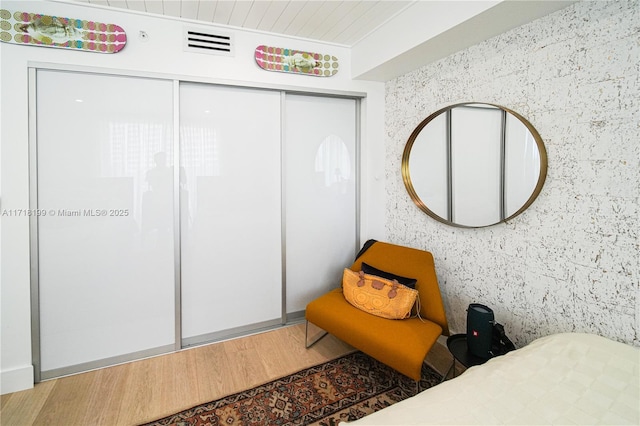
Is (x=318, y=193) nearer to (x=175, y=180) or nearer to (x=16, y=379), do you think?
(x=175, y=180)

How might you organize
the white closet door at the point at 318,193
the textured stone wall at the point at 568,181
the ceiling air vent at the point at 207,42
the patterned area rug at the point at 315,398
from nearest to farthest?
the textured stone wall at the point at 568,181 < the patterned area rug at the point at 315,398 < the ceiling air vent at the point at 207,42 < the white closet door at the point at 318,193

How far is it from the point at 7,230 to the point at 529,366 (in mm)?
2893

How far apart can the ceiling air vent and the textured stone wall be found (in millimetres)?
1682

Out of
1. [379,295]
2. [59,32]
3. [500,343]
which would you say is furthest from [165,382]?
[59,32]

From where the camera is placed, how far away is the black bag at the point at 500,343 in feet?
5.80

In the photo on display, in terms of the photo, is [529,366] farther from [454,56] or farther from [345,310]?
[454,56]

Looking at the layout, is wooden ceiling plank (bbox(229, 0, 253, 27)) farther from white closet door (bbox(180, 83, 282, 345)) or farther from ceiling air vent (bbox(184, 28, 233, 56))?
white closet door (bbox(180, 83, 282, 345))

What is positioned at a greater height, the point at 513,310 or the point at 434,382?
the point at 513,310

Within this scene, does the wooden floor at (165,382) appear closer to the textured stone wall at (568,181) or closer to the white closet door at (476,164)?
the textured stone wall at (568,181)

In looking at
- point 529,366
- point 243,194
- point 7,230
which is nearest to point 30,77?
point 7,230

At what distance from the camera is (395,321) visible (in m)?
2.08

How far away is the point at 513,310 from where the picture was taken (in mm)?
1994

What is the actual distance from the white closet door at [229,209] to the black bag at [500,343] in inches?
66.2

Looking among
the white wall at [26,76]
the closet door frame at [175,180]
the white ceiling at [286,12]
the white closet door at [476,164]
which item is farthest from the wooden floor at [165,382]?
the white ceiling at [286,12]
